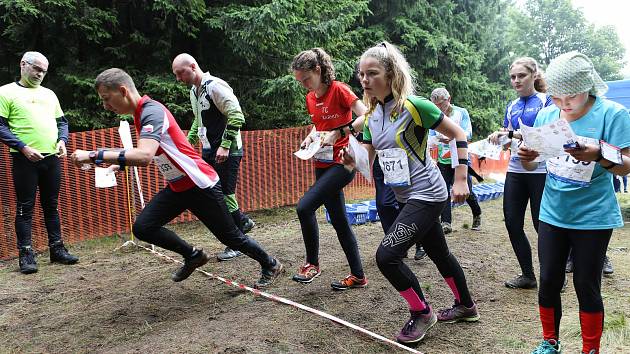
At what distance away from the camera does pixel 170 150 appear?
12.5ft

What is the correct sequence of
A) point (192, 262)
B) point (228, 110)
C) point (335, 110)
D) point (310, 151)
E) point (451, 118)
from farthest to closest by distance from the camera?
point (451, 118) → point (228, 110) → point (335, 110) → point (192, 262) → point (310, 151)

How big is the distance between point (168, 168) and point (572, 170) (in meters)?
2.88

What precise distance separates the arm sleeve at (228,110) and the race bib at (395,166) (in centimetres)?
203

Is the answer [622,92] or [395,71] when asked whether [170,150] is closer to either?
[395,71]

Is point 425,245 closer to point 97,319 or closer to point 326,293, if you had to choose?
point 326,293

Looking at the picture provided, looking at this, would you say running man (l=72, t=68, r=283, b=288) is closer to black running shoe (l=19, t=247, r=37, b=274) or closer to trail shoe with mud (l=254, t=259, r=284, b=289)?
trail shoe with mud (l=254, t=259, r=284, b=289)

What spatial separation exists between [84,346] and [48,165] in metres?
2.87

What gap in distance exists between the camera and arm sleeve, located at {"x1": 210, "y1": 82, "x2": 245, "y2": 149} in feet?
16.0

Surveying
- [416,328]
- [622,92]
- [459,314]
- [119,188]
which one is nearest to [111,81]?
[416,328]

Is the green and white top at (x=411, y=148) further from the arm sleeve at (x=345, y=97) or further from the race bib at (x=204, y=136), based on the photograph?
the race bib at (x=204, y=136)

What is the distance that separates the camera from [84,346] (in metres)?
3.38

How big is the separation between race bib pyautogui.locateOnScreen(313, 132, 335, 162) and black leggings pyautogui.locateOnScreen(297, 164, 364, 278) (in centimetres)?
8

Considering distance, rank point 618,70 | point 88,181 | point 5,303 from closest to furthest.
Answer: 1. point 5,303
2. point 88,181
3. point 618,70

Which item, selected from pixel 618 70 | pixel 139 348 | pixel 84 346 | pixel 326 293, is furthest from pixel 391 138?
pixel 618 70
